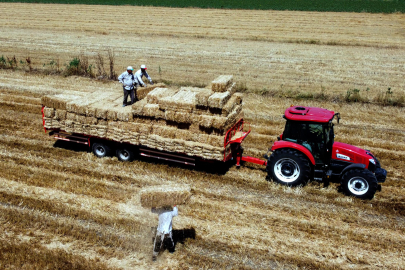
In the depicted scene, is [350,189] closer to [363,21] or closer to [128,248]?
[128,248]

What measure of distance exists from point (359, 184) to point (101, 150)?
7.68m

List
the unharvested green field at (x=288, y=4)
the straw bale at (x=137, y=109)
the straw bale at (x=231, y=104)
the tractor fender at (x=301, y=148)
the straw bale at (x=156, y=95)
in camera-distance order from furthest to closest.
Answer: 1. the unharvested green field at (x=288, y=4)
2. the straw bale at (x=156, y=95)
3. the straw bale at (x=137, y=109)
4. the straw bale at (x=231, y=104)
5. the tractor fender at (x=301, y=148)

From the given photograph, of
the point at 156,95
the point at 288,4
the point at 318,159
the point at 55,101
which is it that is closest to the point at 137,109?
the point at 156,95

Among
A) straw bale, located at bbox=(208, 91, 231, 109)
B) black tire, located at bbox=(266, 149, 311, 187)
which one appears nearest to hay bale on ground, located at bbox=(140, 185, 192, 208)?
straw bale, located at bbox=(208, 91, 231, 109)

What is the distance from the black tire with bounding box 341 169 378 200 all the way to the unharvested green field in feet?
137

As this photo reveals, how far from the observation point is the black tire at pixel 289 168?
32.8 ft

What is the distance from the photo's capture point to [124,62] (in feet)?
82.9

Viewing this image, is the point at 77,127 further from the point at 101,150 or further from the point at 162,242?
the point at 162,242

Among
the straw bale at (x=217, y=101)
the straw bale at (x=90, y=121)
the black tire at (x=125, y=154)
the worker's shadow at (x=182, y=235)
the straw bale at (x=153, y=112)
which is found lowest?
the worker's shadow at (x=182, y=235)

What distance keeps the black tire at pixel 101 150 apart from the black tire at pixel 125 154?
31 cm

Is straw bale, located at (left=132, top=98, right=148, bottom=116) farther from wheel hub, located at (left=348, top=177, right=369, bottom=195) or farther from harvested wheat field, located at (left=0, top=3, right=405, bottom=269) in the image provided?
wheel hub, located at (left=348, top=177, right=369, bottom=195)

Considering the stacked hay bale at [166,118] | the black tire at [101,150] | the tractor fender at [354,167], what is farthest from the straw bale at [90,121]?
the tractor fender at [354,167]

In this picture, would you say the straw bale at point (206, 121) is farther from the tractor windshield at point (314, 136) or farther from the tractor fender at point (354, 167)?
the tractor fender at point (354, 167)

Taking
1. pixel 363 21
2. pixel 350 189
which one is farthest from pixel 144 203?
pixel 363 21
